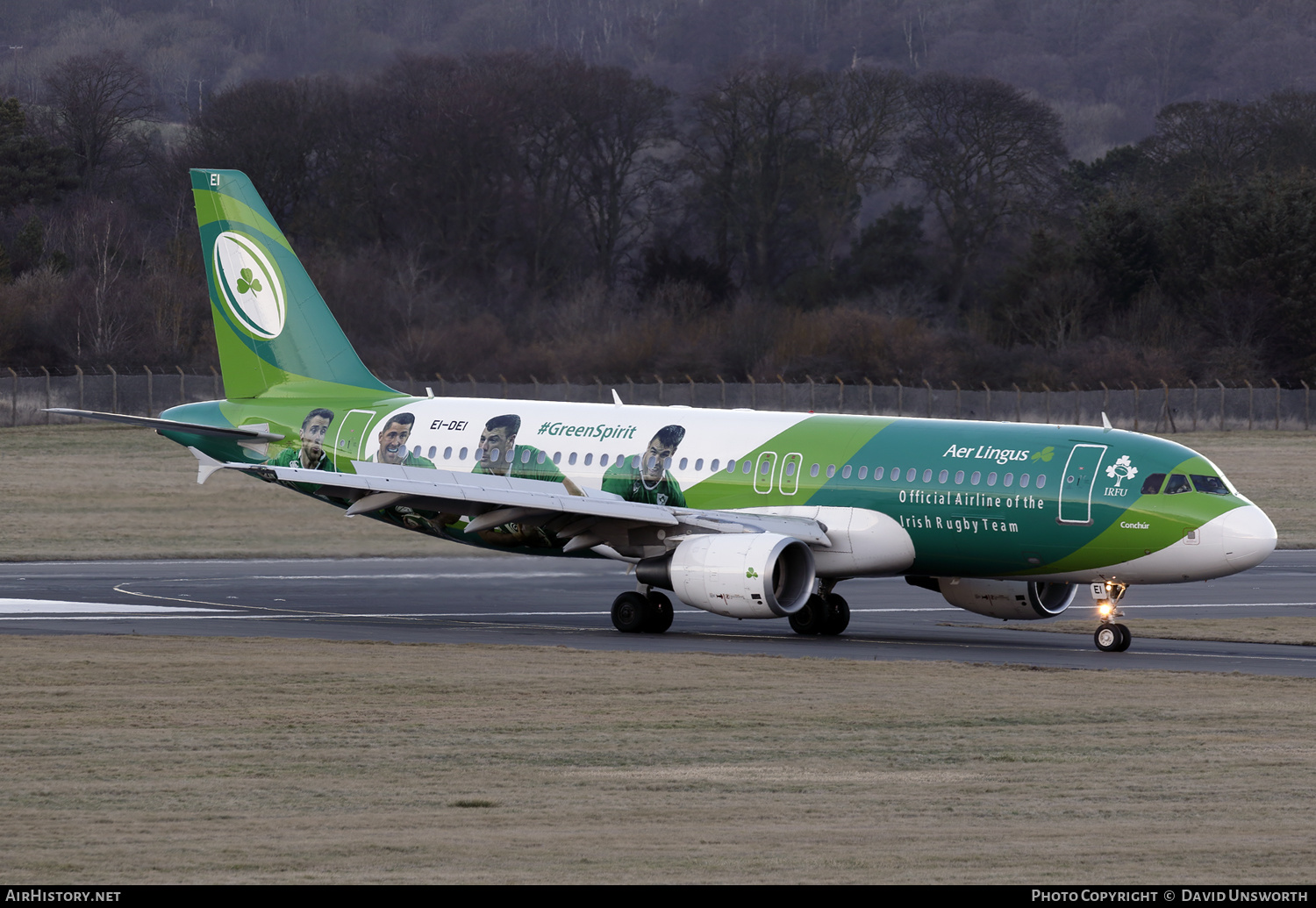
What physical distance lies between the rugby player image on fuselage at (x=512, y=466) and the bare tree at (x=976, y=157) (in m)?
87.0

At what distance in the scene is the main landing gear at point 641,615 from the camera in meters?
31.9

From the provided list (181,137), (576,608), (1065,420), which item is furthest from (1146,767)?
(181,137)

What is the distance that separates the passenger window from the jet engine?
2.90 metres

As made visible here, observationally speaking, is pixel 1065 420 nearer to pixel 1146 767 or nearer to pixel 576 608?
pixel 576 608

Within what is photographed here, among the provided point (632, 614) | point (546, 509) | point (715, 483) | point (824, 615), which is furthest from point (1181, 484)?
point (546, 509)

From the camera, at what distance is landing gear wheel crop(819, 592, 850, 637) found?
3195cm

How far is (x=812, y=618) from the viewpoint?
105 ft

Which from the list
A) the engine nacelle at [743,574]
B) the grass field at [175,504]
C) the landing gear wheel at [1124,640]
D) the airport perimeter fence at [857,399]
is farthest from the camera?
the airport perimeter fence at [857,399]

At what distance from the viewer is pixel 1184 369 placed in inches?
3708

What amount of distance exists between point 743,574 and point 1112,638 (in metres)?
5.91

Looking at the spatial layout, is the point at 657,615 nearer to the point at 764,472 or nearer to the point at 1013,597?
the point at 764,472

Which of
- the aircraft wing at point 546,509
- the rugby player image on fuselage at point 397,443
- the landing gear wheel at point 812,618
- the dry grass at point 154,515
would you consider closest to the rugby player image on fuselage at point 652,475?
the aircraft wing at point 546,509

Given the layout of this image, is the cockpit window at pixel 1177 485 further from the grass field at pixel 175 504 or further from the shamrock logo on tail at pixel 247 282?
the grass field at pixel 175 504
